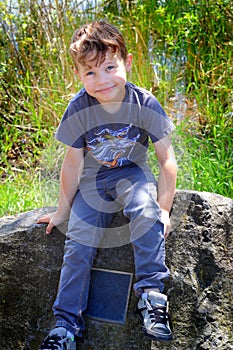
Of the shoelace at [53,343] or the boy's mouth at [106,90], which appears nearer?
the shoelace at [53,343]

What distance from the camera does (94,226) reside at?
8.71 feet

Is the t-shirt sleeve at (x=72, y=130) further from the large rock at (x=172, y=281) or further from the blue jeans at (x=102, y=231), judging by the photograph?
the large rock at (x=172, y=281)

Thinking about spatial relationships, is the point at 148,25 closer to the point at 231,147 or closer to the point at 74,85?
the point at 74,85

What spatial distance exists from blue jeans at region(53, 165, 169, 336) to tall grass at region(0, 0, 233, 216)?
1696 mm

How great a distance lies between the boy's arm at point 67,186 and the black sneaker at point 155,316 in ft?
1.94

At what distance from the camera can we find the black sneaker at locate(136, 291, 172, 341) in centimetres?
240

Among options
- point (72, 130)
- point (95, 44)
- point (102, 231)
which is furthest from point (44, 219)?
point (95, 44)

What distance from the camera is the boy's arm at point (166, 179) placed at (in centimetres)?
272

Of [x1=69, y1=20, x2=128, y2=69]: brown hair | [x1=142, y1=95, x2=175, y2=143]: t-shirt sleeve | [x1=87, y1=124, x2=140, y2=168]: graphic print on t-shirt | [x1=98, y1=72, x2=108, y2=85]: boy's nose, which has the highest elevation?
[x1=69, y1=20, x2=128, y2=69]: brown hair

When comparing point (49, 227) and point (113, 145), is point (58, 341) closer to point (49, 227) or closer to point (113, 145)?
point (49, 227)

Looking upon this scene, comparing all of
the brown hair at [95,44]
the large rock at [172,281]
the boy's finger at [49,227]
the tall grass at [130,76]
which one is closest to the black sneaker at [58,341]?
the large rock at [172,281]

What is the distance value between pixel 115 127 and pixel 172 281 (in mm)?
776

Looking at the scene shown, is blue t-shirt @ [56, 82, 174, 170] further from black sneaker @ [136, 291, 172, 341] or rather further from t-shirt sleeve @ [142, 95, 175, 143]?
black sneaker @ [136, 291, 172, 341]

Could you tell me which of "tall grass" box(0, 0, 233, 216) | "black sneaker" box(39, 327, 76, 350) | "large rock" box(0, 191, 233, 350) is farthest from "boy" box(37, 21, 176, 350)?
"tall grass" box(0, 0, 233, 216)
